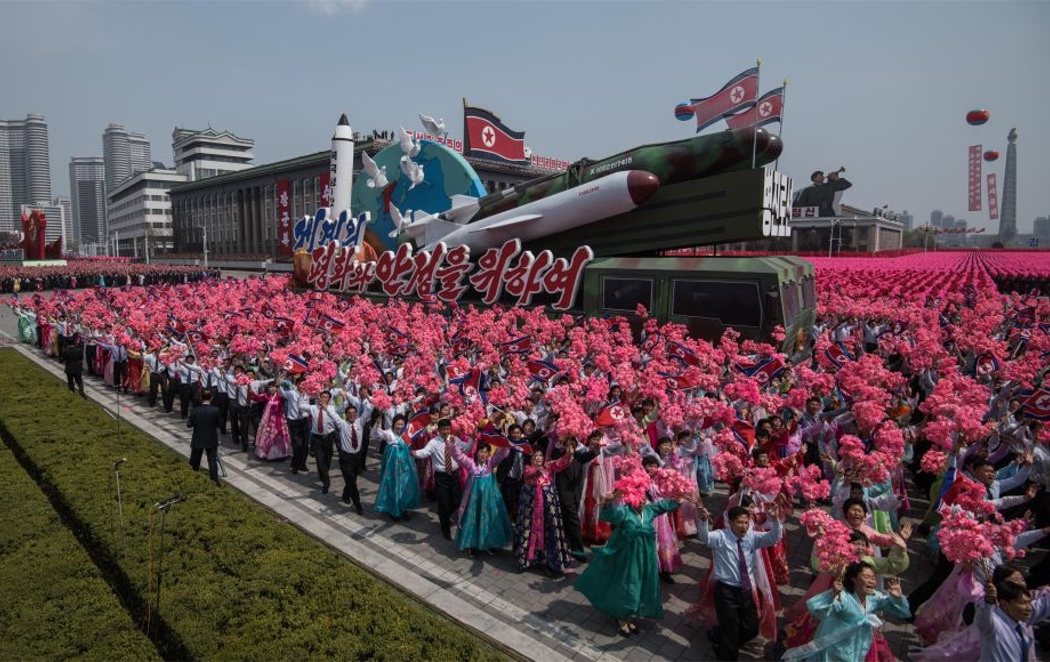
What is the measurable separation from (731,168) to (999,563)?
15343 mm

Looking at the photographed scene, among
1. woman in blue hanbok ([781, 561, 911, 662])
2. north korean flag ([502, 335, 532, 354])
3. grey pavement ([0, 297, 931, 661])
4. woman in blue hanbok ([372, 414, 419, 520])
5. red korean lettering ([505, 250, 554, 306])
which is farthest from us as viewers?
red korean lettering ([505, 250, 554, 306])

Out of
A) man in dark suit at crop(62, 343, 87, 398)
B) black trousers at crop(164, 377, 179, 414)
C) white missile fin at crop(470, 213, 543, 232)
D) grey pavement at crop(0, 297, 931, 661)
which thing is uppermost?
white missile fin at crop(470, 213, 543, 232)

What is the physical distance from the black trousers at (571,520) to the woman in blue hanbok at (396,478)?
8.65 feet

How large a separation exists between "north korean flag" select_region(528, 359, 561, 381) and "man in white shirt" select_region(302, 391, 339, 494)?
12.9 ft

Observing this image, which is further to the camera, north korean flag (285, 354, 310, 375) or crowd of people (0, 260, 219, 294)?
crowd of people (0, 260, 219, 294)

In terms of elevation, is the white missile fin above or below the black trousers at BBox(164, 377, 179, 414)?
above

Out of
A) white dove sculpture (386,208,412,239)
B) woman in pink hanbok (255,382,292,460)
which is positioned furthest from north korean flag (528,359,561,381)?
white dove sculpture (386,208,412,239)

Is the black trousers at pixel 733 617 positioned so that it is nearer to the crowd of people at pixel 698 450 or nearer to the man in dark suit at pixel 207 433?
the crowd of people at pixel 698 450

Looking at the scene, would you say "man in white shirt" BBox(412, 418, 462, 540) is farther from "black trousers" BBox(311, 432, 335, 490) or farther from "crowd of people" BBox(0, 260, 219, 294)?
"crowd of people" BBox(0, 260, 219, 294)

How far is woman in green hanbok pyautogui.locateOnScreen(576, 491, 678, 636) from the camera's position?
247 inches

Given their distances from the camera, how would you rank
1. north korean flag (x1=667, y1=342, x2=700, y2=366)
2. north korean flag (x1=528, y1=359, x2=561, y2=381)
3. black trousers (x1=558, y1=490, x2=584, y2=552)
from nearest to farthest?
black trousers (x1=558, y1=490, x2=584, y2=552)
north korean flag (x1=528, y1=359, x2=561, y2=381)
north korean flag (x1=667, y1=342, x2=700, y2=366)

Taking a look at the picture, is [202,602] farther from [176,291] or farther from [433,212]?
[176,291]

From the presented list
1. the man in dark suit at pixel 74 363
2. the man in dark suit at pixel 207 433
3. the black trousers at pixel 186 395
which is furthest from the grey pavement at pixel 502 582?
the man in dark suit at pixel 74 363

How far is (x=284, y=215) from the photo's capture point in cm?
7550
